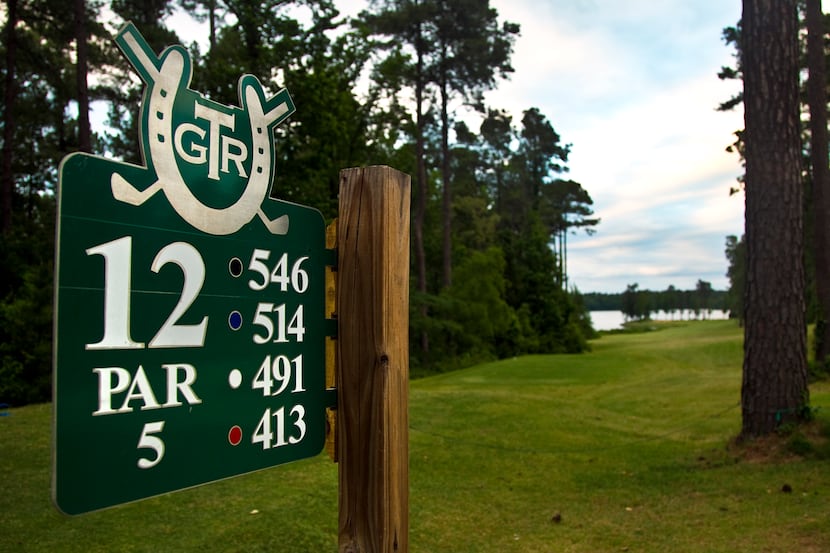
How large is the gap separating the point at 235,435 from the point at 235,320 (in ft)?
1.02

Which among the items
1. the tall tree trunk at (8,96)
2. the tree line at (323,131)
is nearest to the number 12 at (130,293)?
the tree line at (323,131)

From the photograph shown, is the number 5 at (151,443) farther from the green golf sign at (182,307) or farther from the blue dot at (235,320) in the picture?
the blue dot at (235,320)

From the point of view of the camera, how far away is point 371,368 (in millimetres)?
1949

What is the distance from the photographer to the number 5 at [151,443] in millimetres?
1465

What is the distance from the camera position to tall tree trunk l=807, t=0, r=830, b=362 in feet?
46.8

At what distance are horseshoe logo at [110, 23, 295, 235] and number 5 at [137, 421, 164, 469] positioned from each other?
50 cm

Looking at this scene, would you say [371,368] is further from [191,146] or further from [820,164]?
[820,164]

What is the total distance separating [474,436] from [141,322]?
7469mm

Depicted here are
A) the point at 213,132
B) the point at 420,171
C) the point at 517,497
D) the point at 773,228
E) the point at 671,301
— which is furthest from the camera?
the point at 671,301

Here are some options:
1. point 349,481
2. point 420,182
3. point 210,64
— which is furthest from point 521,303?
point 349,481

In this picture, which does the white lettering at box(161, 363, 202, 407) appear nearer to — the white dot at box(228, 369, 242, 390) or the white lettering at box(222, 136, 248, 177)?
the white dot at box(228, 369, 242, 390)

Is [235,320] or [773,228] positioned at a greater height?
[773,228]

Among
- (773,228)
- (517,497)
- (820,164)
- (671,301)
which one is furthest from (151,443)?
(671,301)

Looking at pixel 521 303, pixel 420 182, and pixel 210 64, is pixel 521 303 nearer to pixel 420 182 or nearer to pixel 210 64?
pixel 420 182
